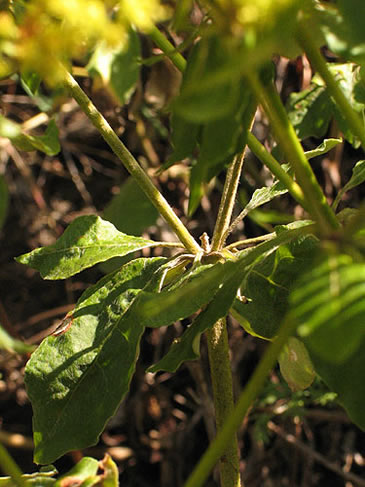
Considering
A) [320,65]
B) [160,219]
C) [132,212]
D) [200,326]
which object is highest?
[320,65]

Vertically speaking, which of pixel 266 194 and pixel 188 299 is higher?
Answer: pixel 188 299

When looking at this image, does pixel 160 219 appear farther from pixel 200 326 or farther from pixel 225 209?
pixel 200 326

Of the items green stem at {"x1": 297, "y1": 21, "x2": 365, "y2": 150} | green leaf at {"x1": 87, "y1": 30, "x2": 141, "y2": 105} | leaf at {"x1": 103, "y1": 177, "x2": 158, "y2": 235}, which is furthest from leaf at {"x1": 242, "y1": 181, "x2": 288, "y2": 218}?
leaf at {"x1": 103, "y1": 177, "x2": 158, "y2": 235}

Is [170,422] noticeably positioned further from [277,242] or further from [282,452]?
[277,242]

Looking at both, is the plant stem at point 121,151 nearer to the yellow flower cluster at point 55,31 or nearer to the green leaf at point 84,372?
the green leaf at point 84,372

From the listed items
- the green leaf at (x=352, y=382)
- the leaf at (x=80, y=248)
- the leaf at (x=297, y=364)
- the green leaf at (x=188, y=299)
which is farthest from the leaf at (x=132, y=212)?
the green leaf at (x=352, y=382)

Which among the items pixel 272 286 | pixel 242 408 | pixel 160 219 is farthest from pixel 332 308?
pixel 160 219
